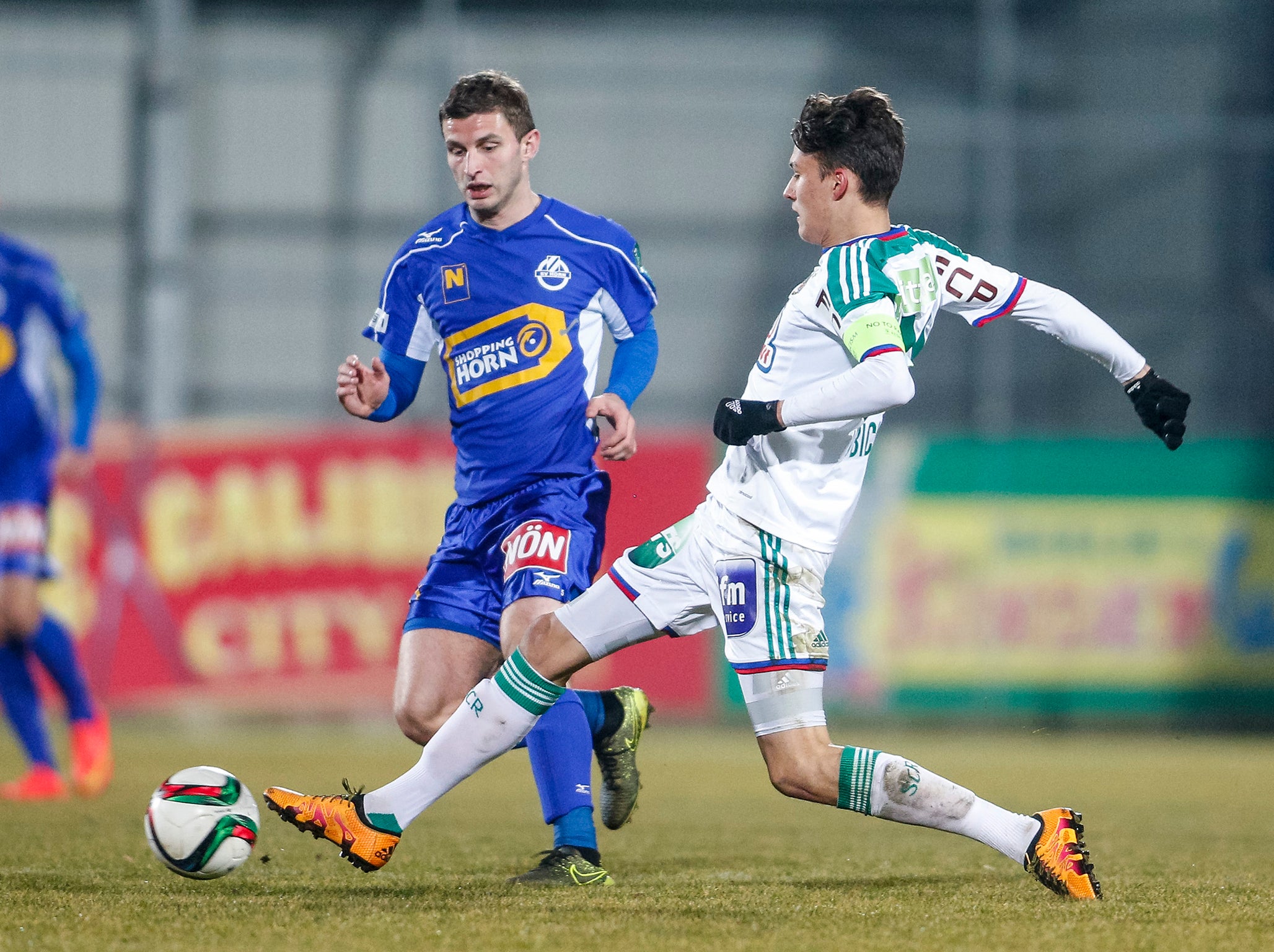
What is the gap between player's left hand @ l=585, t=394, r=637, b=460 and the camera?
13.4ft

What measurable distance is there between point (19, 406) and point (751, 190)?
34.2ft

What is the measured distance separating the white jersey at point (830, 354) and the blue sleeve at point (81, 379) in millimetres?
3464

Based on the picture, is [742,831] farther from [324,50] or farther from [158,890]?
[324,50]

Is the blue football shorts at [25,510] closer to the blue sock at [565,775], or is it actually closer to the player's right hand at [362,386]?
the player's right hand at [362,386]

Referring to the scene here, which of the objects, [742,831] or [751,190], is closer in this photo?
[742,831]

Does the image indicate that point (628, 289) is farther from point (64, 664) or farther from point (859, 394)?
point (64, 664)

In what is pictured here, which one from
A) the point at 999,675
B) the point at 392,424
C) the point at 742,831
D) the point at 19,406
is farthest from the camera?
the point at 392,424

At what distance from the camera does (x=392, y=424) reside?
13.5m

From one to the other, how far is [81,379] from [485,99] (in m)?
2.87

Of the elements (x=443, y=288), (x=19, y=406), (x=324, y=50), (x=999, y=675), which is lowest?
(x=999, y=675)

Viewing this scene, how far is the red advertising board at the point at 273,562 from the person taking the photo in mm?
10531

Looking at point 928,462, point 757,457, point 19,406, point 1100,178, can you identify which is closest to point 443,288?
point 757,457

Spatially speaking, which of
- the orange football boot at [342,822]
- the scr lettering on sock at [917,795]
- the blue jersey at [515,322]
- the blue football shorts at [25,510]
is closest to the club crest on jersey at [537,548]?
the blue jersey at [515,322]

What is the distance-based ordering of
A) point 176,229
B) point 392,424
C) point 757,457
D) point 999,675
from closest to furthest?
point 757,457, point 999,675, point 392,424, point 176,229
